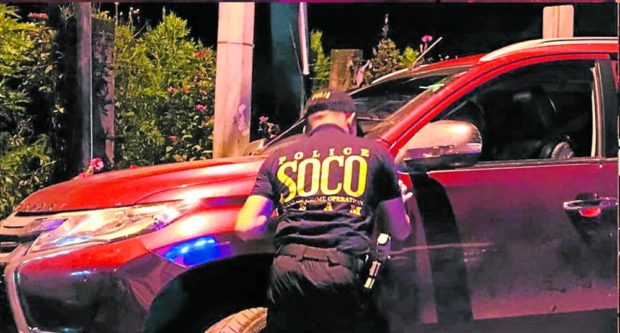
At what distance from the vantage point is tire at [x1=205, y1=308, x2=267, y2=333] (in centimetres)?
328

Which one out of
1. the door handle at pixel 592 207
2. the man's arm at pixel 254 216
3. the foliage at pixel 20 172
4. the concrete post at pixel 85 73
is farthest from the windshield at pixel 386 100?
the foliage at pixel 20 172

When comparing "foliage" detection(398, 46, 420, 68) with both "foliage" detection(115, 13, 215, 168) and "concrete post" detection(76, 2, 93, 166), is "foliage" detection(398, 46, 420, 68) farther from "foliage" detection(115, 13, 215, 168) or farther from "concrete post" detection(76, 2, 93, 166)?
"concrete post" detection(76, 2, 93, 166)

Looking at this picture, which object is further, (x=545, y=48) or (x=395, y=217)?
(x=545, y=48)

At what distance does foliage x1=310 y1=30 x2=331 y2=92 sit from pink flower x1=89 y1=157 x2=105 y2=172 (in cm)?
125

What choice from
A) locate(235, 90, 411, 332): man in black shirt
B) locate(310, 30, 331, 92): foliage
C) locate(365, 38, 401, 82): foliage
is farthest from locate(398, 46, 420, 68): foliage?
locate(235, 90, 411, 332): man in black shirt

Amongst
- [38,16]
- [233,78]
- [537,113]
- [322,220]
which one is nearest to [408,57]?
[537,113]

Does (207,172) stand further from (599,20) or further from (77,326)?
(599,20)

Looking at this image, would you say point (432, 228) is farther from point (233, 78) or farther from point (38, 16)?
point (38, 16)

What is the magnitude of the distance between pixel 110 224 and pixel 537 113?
231cm

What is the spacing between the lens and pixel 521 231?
3539 millimetres

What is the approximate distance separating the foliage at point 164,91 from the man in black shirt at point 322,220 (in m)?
1.24

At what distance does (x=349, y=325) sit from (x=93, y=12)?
2553mm

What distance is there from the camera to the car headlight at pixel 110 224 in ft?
10.5

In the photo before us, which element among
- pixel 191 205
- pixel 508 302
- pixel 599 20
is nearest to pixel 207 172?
pixel 191 205
